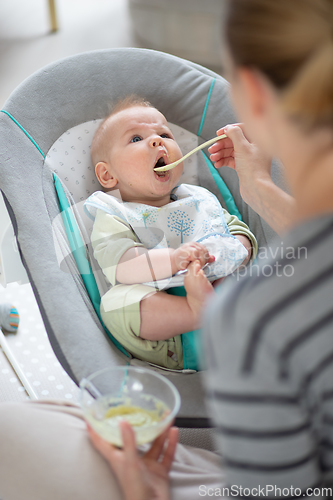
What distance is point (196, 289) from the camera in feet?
3.78

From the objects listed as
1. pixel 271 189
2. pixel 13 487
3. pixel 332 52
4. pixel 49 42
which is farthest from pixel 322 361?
pixel 49 42

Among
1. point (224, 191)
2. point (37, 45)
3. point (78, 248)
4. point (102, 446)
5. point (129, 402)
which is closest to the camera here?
point (102, 446)

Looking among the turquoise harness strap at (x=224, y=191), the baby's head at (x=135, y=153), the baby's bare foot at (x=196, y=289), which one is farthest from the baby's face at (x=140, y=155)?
the baby's bare foot at (x=196, y=289)

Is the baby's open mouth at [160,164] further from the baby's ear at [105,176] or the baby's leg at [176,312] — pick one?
the baby's leg at [176,312]

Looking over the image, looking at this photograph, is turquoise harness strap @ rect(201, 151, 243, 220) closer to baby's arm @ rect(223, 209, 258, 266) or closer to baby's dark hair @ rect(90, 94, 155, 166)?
baby's arm @ rect(223, 209, 258, 266)

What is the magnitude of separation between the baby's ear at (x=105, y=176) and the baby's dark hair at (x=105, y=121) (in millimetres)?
30

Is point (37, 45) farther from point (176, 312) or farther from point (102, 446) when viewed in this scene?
point (102, 446)

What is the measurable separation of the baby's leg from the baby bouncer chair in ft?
0.30

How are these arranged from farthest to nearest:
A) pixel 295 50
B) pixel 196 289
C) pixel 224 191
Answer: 1. pixel 224 191
2. pixel 196 289
3. pixel 295 50

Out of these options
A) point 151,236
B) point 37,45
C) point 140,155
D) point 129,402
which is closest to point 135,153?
point 140,155

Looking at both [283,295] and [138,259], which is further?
[138,259]

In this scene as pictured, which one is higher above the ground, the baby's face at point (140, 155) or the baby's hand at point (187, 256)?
the baby's face at point (140, 155)

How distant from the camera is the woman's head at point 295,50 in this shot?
1.56 ft

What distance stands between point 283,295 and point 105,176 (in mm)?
1020
